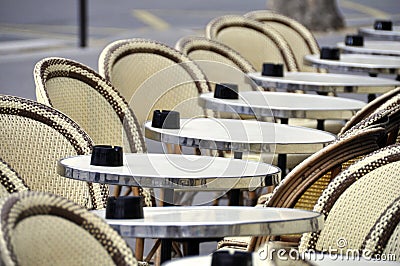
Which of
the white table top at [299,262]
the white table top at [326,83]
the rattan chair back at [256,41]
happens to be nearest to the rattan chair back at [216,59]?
the white table top at [326,83]

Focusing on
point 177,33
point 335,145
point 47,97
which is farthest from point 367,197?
point 177,33

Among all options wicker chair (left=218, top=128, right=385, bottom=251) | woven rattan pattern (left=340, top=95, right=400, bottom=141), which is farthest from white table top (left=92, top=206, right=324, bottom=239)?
woven rattan pattern (left=340, top=95, right=400, bottom=141)

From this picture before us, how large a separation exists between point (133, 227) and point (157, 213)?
0.88 feet

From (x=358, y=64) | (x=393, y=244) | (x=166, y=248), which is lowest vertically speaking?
(x=166, y=248)

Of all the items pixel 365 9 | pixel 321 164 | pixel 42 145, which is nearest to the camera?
pixel 321 164

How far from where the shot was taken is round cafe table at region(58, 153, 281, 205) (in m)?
3.07

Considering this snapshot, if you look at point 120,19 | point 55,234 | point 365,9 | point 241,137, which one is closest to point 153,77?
point 241,137

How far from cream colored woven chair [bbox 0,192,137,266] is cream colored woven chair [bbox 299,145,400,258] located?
943 millimetres

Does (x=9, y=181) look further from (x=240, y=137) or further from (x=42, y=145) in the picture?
(x=240, y=137)

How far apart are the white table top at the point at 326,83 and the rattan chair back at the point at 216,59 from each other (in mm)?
105

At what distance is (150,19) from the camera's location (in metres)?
18.2

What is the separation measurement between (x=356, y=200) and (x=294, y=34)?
17.3 ft

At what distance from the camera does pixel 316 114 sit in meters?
4.80

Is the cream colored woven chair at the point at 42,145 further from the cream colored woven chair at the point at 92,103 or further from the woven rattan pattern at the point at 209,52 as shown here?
the woven rattan pattern at the point at 209,52
